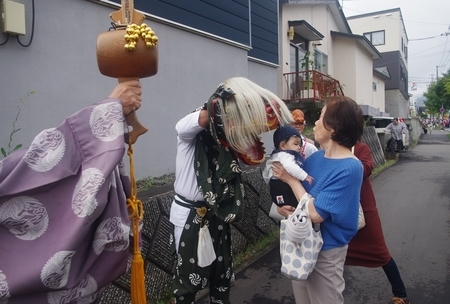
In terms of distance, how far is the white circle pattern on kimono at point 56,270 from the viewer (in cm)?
113

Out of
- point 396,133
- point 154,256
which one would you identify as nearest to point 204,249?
point 154,256

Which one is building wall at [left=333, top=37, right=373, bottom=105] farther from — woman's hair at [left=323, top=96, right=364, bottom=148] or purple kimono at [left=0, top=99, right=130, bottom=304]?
purple kimono at [left=0, top=99, right=130, bottom=304]

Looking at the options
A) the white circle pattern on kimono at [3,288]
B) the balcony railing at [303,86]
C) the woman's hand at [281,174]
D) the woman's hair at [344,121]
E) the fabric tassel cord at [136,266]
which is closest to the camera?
the white circle pattern on kimono at [3,288]

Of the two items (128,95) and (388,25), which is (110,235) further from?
(388,25)

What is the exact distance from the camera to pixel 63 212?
119 cm

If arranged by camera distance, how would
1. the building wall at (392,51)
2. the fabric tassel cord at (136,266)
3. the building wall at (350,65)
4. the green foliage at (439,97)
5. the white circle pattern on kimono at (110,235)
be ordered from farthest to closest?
the green foliage at (439,97) < the building wall at (392,51) < the building wall at (350,65) < the fabric tassel cord at (136,266) < the white circle pattern on kimono at (110,235)

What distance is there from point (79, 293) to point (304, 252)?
3.96 ft

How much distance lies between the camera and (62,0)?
4465 millimetres

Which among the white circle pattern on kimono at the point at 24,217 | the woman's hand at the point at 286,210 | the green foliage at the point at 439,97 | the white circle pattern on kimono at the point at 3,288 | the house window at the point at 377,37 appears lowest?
the woman's hand at the point at 286,210

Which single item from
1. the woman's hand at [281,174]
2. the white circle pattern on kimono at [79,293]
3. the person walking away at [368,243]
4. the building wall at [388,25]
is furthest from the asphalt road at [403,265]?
the building wall at [388,25]

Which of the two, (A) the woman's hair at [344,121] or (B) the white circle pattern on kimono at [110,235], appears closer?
(B) the white circle pattern on kimono at [110,235]

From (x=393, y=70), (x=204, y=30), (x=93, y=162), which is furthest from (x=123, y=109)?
(x=393, y=70)

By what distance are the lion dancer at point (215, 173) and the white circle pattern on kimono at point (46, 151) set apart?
74cm

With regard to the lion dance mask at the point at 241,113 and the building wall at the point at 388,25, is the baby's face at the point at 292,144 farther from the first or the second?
the building wall at the point at 388,25
